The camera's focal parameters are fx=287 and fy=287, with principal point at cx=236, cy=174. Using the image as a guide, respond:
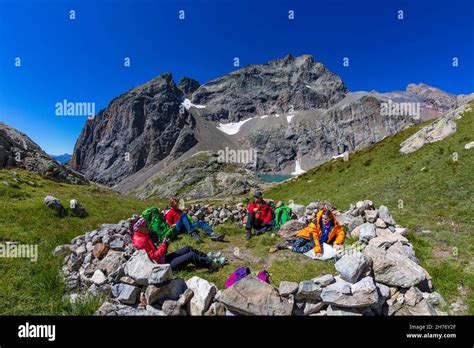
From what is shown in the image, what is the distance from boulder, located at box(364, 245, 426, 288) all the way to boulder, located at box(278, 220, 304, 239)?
6.19m

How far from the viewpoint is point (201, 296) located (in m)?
7.79

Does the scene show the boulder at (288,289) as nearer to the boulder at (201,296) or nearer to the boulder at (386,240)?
the boulder at (201,296)

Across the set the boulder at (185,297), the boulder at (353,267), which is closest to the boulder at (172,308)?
the boulder at (185,297)

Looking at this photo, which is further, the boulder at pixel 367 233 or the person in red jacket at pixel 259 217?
the person in red jacket at pixel 259 217

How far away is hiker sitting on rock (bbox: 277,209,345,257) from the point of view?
1214 cm

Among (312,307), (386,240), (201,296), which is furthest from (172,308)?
(386,240)

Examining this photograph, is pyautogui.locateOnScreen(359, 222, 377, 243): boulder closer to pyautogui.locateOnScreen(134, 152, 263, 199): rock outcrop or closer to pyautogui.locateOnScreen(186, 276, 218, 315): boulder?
pyautogui.locateOnScreen(186, 276, 218, 315): boulder

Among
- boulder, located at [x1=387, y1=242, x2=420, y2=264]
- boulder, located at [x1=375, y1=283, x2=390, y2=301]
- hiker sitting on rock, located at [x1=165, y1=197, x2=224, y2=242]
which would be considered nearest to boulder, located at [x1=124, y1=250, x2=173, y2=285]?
boulder, located at [x1=375, y1=283, x2=390, y2=301]

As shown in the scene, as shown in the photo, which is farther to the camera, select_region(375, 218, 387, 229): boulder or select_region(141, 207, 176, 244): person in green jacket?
select_region(141, 207, 176, 244): person in green jacket

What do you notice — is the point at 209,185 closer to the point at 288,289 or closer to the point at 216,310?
the point at 216,310

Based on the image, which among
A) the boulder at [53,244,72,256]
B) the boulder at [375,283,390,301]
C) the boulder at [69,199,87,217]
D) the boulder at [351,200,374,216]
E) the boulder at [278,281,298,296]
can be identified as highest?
the boulder at [69,199,87,217]

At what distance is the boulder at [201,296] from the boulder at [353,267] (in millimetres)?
3627

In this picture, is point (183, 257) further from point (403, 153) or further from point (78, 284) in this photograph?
point (403, 153)

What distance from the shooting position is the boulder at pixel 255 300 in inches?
287
